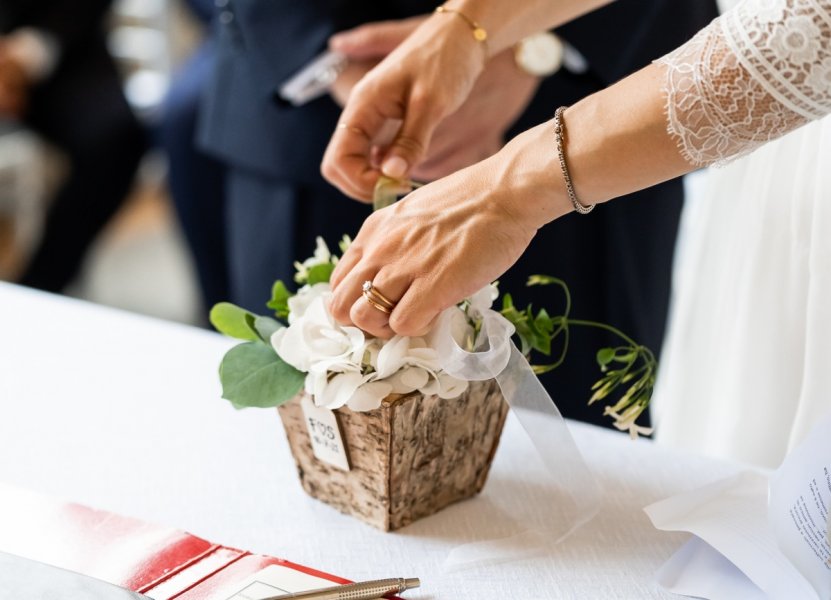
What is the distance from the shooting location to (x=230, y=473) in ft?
2.96

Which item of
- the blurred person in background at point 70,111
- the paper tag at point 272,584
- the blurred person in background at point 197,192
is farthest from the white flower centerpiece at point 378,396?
the blurred person in background at point 70,111

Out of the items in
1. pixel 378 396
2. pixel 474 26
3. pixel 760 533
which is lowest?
pixel 760 533

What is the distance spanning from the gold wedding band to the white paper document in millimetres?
264

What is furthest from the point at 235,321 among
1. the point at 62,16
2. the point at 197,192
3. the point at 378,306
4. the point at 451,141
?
the point at 62,16

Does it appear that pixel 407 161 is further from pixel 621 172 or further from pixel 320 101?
pixel 320 101

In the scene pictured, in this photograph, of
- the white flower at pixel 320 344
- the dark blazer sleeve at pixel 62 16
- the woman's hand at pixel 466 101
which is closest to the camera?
the white flower at pixel 320 344

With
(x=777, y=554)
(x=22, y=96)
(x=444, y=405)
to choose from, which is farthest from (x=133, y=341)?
(x=22, y=96)

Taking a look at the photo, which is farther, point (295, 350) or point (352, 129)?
point (352, 129)

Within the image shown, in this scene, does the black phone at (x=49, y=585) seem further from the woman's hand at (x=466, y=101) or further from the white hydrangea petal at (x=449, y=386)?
the woman's hand at (x=466, y=101)

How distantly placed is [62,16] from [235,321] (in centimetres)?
245

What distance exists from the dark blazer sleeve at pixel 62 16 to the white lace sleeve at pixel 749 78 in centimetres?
261

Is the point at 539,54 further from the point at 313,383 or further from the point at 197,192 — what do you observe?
the point at 197,192

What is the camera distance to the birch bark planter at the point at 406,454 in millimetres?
777

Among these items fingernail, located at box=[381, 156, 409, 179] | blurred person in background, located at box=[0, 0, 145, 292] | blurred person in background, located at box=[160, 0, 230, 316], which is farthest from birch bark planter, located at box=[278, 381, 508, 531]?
blurred person in background, located at box=[0, 0, 145, 292]
